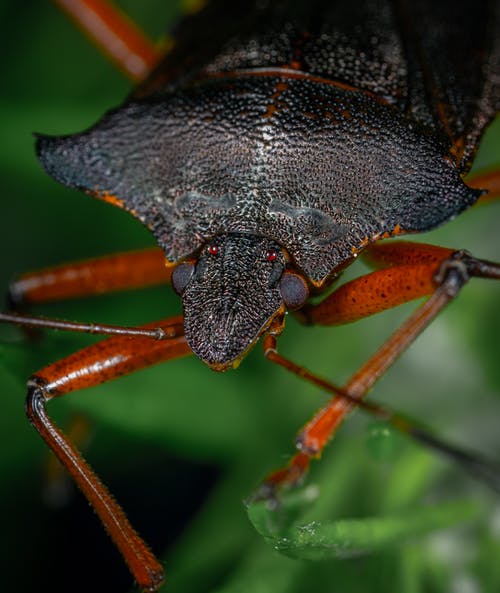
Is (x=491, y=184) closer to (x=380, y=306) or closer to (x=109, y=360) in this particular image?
(x=380, y=306)

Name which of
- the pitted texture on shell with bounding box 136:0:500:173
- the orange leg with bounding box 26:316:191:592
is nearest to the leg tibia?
the orange leg with bounding box 26:316:191:592

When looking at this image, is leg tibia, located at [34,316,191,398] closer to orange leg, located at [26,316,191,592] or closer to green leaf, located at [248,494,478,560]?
orange leg, located at [26,316,191,592]

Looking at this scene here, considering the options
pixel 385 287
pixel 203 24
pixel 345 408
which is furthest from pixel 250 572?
pixel 203 24

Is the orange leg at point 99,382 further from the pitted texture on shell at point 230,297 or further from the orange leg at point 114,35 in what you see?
the orange leg at point 114,35

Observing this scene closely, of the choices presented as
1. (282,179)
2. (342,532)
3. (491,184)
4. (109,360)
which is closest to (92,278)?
(109,360)

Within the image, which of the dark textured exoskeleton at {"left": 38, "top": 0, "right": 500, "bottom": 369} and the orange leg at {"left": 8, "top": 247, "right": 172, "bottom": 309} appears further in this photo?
the orange leg at {"left": 8, "top": 247, "right": 172, "bottom": 309}

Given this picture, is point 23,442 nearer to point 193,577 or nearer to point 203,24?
point 193,577
